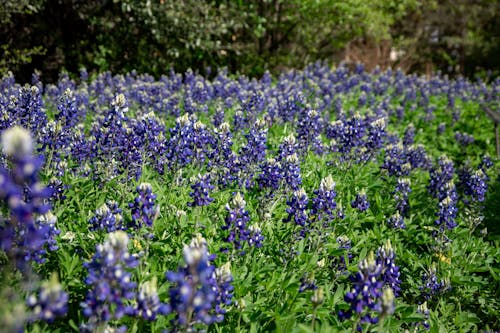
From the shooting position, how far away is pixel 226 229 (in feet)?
11.6

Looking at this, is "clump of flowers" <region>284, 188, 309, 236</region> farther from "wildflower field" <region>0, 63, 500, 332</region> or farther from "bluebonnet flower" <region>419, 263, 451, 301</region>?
"bluebonnet flower" <region>419, 263, 451, 301</region>

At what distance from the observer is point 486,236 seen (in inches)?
230

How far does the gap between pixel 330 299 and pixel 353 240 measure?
124cm

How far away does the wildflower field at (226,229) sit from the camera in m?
2.40

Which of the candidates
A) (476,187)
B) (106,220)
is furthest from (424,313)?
(106,220)

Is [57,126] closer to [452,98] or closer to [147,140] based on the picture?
[147,140]

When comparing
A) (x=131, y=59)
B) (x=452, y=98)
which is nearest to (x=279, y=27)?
(x=131, y=59)

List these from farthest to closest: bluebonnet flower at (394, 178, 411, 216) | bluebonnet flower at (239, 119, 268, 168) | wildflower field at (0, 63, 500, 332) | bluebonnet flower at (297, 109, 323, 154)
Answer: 1. bluebonnet flower at (297, 109, 323, 154)
2. bluebonnet flower at (394, 178, 411, 216)
3. bluebonnet flower at (239, 119, 268, 168)
4. wildflower field at (0, 63, 500, 332)

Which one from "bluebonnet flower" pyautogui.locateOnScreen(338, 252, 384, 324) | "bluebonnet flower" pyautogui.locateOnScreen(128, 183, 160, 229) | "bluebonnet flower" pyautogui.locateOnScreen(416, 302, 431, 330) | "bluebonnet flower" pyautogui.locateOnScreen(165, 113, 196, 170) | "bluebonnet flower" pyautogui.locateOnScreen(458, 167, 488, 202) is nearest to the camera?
"bluebonnet flower" pyautogui.locateOnScreen(338, 252, 384, 324)

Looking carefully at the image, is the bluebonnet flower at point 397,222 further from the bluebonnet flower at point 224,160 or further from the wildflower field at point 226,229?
the bluebonnet flower at point 224,160

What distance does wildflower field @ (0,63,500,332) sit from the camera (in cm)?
240

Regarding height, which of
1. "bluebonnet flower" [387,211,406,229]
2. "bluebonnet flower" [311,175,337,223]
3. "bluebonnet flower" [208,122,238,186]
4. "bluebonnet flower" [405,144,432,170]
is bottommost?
"bluebonnet flower" [405,144,432,170]

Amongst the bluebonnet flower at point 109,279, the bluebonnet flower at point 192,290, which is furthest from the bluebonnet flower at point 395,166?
the bluebonnet flower at point 109,279

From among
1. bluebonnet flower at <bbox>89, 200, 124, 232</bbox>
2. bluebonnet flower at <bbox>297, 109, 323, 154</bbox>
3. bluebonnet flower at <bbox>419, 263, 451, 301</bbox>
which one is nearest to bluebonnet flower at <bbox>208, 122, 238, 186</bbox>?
bluebonnet flower at <bbox>297, 109, 323, 154</bbox>
